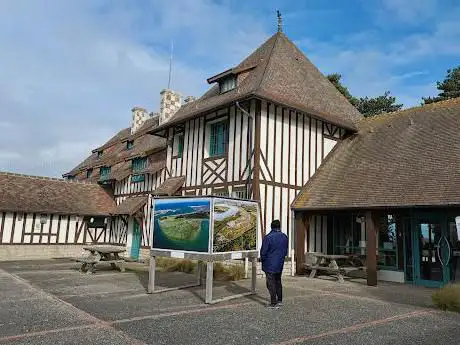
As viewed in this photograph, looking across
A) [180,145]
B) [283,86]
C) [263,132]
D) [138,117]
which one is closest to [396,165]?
[263,132]

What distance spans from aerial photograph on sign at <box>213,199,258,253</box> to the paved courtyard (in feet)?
3.36

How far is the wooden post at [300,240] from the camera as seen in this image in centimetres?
1184

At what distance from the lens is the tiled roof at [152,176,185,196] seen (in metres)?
13.8

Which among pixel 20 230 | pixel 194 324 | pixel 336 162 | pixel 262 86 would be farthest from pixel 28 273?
pixel 336 162

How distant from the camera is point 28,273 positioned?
1145 centimetres

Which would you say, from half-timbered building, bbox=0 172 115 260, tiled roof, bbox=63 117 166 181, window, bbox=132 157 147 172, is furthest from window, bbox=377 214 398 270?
half-timbered building, bbox=0 172 115 260

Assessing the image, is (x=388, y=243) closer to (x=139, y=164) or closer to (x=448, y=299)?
(x=448, y=299)

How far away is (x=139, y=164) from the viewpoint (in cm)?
1889

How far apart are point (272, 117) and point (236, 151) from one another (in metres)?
1.52

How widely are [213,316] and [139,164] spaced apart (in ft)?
45.0

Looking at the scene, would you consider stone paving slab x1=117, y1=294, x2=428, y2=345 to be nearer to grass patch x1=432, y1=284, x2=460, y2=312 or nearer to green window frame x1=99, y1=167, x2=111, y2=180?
grass patch x1=432, y1=284, x2=460, y2=312

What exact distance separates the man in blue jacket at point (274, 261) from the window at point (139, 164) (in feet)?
40.2

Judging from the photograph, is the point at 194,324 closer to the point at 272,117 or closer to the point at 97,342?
the point at 97,342

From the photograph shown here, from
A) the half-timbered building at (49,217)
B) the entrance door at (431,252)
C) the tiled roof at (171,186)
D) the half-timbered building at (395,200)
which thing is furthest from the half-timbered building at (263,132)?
the half-timbered building at (49,217)
